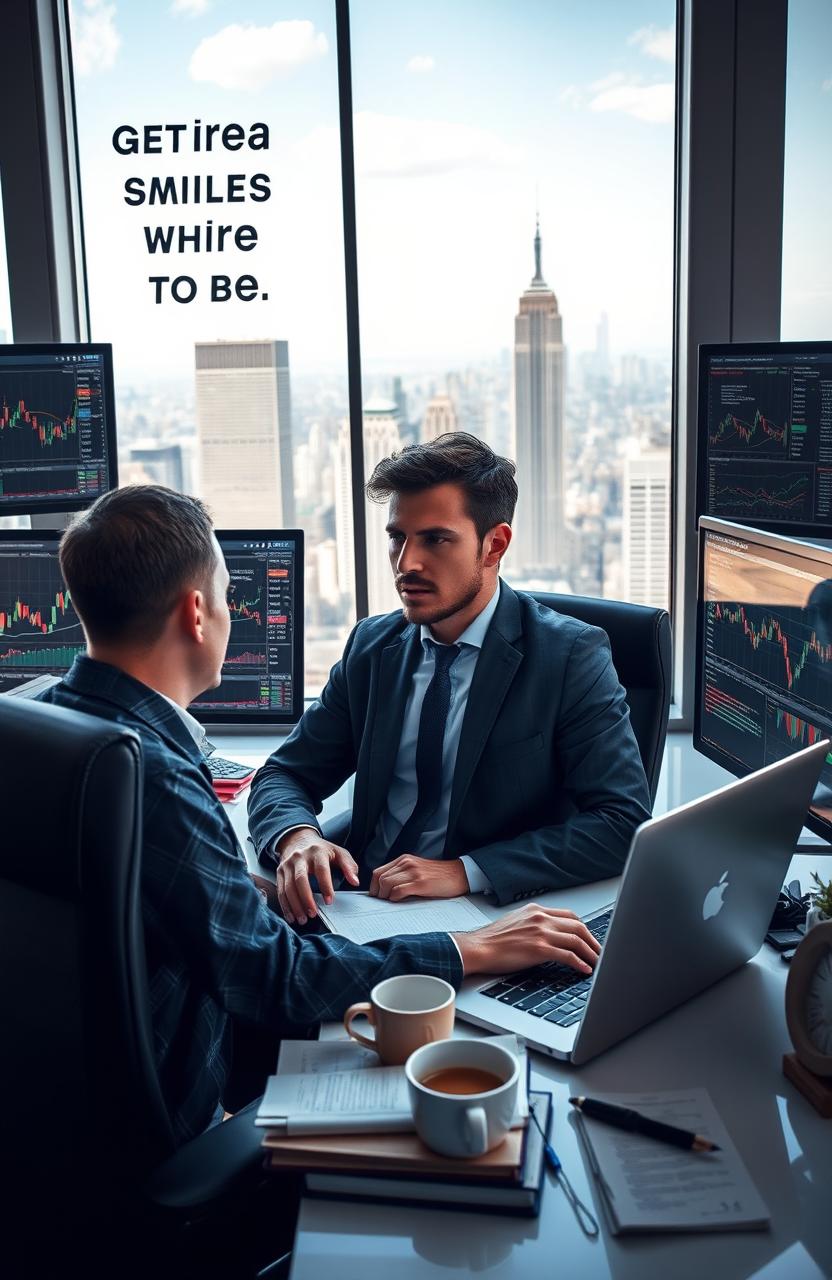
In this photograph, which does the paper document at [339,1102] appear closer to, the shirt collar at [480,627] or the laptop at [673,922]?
the laptop at [673,922]

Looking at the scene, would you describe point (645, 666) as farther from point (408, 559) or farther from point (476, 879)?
point (476, 879)

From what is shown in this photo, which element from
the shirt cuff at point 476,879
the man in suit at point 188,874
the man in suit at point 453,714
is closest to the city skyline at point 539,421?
the man in suit at point 453,714

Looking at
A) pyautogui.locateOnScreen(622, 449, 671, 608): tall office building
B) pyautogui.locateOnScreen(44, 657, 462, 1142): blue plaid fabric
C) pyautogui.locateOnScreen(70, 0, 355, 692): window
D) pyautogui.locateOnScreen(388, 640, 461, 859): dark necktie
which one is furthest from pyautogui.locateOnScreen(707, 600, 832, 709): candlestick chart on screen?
pyautogui.locateOnScreen(70, 0, 355, 692): window

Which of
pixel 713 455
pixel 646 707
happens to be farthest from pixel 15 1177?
pixel 713 455

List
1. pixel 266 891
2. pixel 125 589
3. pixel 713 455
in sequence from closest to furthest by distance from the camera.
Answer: pixel 125 589, pixel 266 891, pixel 713 455

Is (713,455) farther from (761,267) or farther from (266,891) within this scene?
(266,891)

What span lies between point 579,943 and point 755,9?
2264 mm

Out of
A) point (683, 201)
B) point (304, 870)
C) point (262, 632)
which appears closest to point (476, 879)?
point (304, 870)

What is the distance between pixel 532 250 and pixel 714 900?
205cm

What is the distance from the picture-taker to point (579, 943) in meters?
1.37

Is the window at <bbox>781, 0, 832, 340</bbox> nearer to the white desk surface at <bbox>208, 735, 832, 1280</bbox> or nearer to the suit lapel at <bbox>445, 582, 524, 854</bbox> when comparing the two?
the suit lapel at <bbox>445, 582, 524, 854</bbox>

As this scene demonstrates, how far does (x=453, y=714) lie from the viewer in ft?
6.82

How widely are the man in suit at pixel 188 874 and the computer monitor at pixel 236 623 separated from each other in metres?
0.92

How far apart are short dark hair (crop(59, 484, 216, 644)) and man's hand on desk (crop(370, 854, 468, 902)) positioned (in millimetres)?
511
